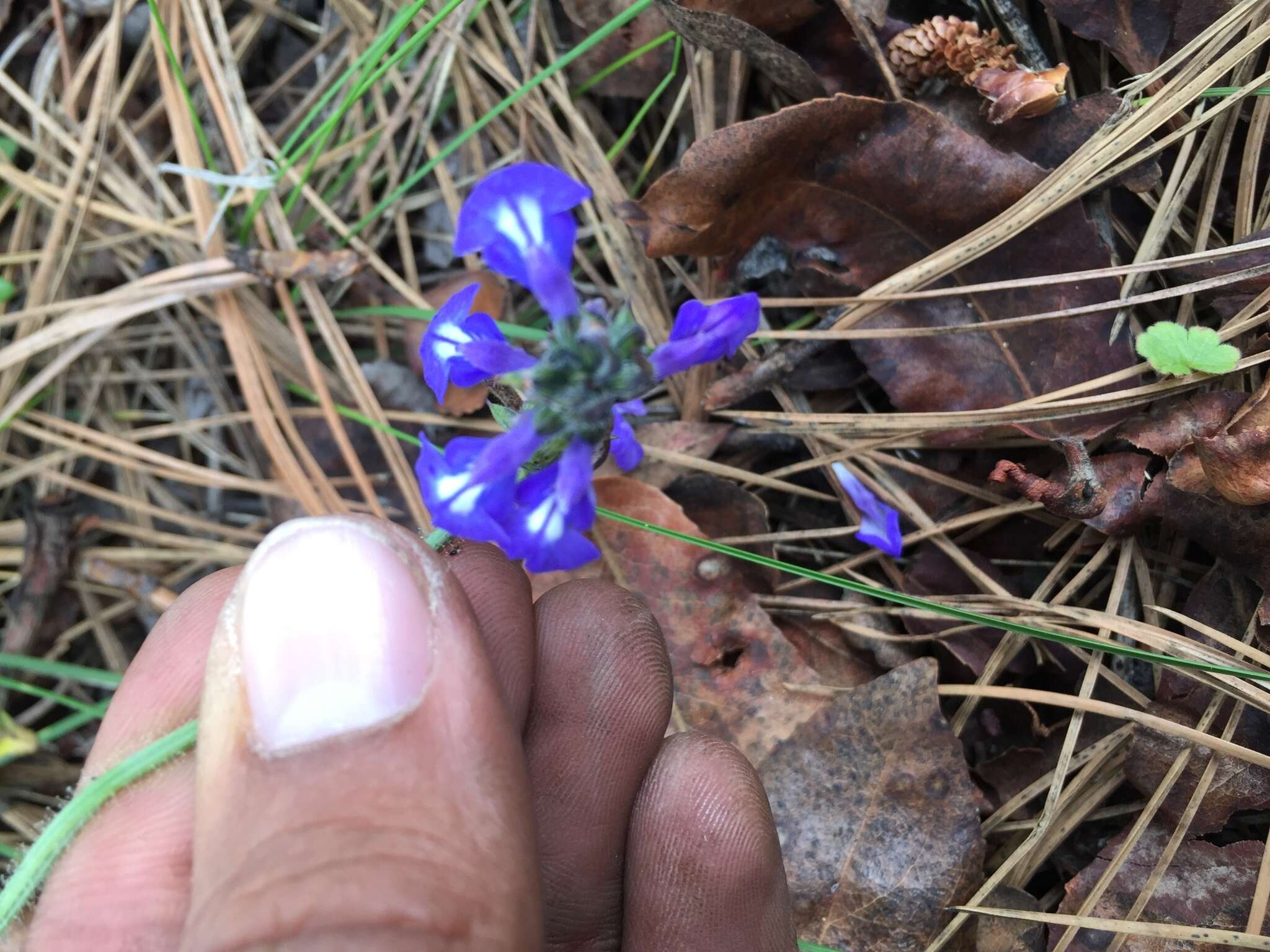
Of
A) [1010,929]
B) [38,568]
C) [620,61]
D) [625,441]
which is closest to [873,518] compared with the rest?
[625,441]

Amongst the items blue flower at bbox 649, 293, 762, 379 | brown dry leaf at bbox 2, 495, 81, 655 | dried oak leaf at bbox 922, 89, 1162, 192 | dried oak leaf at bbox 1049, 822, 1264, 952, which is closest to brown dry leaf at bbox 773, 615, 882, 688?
dried oak leaf at bbox 1049, 822, 1264, 952

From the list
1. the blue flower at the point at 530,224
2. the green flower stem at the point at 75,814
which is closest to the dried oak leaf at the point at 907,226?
the blue flower at the point at 530,224

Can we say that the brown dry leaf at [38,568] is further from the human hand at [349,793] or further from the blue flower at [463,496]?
the blue flower at [463,496]

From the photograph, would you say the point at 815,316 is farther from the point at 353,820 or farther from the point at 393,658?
the point at 353,820

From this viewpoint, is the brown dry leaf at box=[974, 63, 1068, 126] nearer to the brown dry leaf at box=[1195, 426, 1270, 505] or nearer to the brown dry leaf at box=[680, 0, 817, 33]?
the brown dry leaf at box=[680, 0, 817, 33]

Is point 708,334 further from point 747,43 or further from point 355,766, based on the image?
point 747,43

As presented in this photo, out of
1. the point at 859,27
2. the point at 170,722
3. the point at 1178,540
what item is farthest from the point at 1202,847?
the point at 170,722
